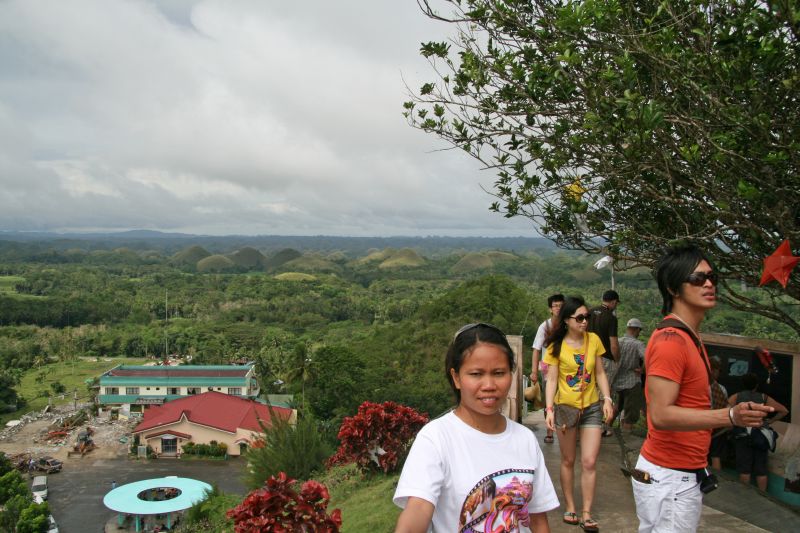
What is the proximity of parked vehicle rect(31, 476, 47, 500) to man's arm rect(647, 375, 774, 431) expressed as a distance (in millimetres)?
23734

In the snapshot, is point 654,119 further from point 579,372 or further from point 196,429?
point 196,429

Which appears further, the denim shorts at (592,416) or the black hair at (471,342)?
the denim shorts at (592,416)

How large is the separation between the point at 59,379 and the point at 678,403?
47.6 m

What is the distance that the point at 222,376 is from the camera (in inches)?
1383

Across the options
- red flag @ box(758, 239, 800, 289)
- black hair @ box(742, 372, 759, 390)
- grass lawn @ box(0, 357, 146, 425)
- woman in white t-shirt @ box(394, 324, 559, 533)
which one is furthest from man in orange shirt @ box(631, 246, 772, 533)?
grass lawn @ box(0, 357, 146, 425)

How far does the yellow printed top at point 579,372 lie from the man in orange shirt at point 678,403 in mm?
975

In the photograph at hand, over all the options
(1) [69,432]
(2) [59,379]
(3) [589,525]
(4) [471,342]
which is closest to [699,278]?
(4) [471,342]

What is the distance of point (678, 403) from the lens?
1.98 meters

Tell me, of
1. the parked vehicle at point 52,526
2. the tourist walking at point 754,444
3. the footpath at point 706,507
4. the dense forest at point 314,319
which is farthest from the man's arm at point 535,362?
the parked vehicle at point 52,526

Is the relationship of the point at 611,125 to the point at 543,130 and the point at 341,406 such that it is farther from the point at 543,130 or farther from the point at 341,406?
the point at 341,406

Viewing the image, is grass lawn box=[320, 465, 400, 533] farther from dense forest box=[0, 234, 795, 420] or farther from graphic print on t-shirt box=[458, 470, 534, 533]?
graphic print on t-shirt box=[458, 470, 534, 533]

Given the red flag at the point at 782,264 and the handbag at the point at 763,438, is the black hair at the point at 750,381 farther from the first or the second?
the red flag at the point at 782,264

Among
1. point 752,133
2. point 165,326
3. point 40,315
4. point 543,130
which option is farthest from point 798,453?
point 40,315

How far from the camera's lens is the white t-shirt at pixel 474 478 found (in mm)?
1518
